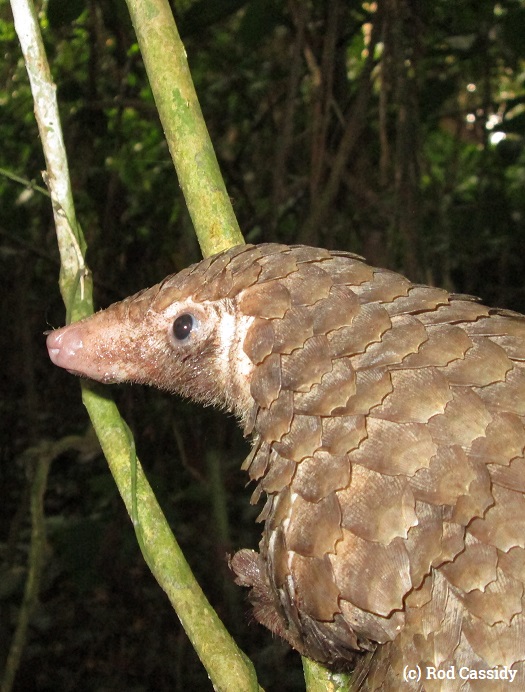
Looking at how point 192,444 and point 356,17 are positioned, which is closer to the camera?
point 192,444

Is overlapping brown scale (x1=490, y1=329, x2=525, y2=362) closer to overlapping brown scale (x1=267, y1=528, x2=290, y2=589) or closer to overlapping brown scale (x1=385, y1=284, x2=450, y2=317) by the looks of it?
overlapping brown scale (x1=385, y1=284, x2=450, y2=317)

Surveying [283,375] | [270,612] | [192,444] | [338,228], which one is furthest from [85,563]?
[338,228]

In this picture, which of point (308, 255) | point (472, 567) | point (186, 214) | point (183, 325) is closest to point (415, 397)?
point (472, 567)

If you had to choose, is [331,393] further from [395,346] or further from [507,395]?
[507,395]

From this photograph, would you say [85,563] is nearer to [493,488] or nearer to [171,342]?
[171,342]

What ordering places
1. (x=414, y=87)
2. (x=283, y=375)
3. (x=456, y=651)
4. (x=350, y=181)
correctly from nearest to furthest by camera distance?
(x=456, y=651) < (x=283, y=375) < (x=414, y=87) < (x=350, y=181)

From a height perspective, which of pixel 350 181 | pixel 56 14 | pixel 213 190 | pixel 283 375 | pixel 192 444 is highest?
pixel 56 14

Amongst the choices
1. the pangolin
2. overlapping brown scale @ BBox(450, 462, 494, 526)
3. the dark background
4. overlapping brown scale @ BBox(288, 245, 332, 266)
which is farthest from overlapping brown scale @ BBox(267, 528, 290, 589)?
the dark background

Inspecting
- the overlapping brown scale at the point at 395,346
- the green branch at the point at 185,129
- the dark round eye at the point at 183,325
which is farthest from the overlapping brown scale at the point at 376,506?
the green branch at the point at 185,129
